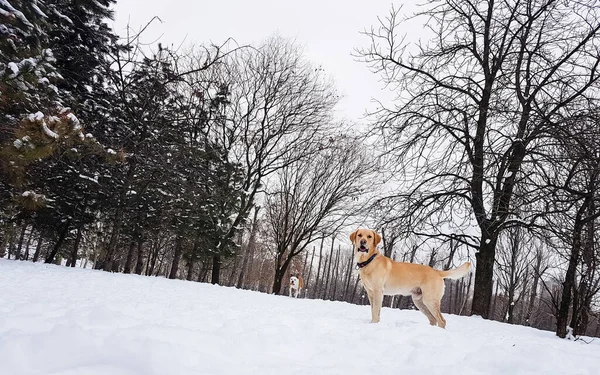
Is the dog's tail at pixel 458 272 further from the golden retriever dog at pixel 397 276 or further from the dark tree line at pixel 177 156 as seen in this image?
the dark tree line at pixel 177 156

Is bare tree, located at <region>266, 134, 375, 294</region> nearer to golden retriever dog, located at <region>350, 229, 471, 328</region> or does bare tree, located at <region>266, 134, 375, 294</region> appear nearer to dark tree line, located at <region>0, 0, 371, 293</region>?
dark tree line, located at <region>0, 0, 371, 293</region>

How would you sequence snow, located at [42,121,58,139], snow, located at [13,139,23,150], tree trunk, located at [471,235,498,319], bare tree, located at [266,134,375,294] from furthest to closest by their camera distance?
1. bare tree, located at [266,134,375,294]
2. tree trunk, located at [471,235,498,319]
3. snow, located at [13,139,23,150]
4. snow, located at [42,121,58,139]

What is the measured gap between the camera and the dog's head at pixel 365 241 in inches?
215

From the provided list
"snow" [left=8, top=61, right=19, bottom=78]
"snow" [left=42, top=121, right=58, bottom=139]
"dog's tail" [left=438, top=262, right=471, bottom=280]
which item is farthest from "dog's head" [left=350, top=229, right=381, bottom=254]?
"snow" [left=8, top=61, right=19, bottom=78]

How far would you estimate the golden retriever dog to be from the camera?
541cm

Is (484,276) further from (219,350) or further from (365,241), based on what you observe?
(219,350)

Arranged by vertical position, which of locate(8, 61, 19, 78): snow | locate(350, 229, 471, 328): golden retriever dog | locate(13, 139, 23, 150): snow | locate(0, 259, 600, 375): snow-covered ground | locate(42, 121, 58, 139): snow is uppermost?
locate(8, 61, 19, 78): snow

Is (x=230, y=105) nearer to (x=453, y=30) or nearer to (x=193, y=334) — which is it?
(x=453, y=30)

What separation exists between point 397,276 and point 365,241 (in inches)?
32.0

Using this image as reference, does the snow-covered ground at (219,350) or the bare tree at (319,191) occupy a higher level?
the bare tree at (319,191)

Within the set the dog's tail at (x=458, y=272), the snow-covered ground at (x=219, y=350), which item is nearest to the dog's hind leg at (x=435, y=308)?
the dog's tail at (x=458, y=272)

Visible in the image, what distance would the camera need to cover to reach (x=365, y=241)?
5.48 meters

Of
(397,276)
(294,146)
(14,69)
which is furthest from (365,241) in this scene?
(294,146)

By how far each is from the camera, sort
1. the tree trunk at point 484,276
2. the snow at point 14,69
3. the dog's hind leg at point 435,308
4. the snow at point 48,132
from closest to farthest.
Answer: the dog's hind leg at point 435,308, the snow at point 48,132, the snow at point 14,69, the tree trunk at point 484,276
